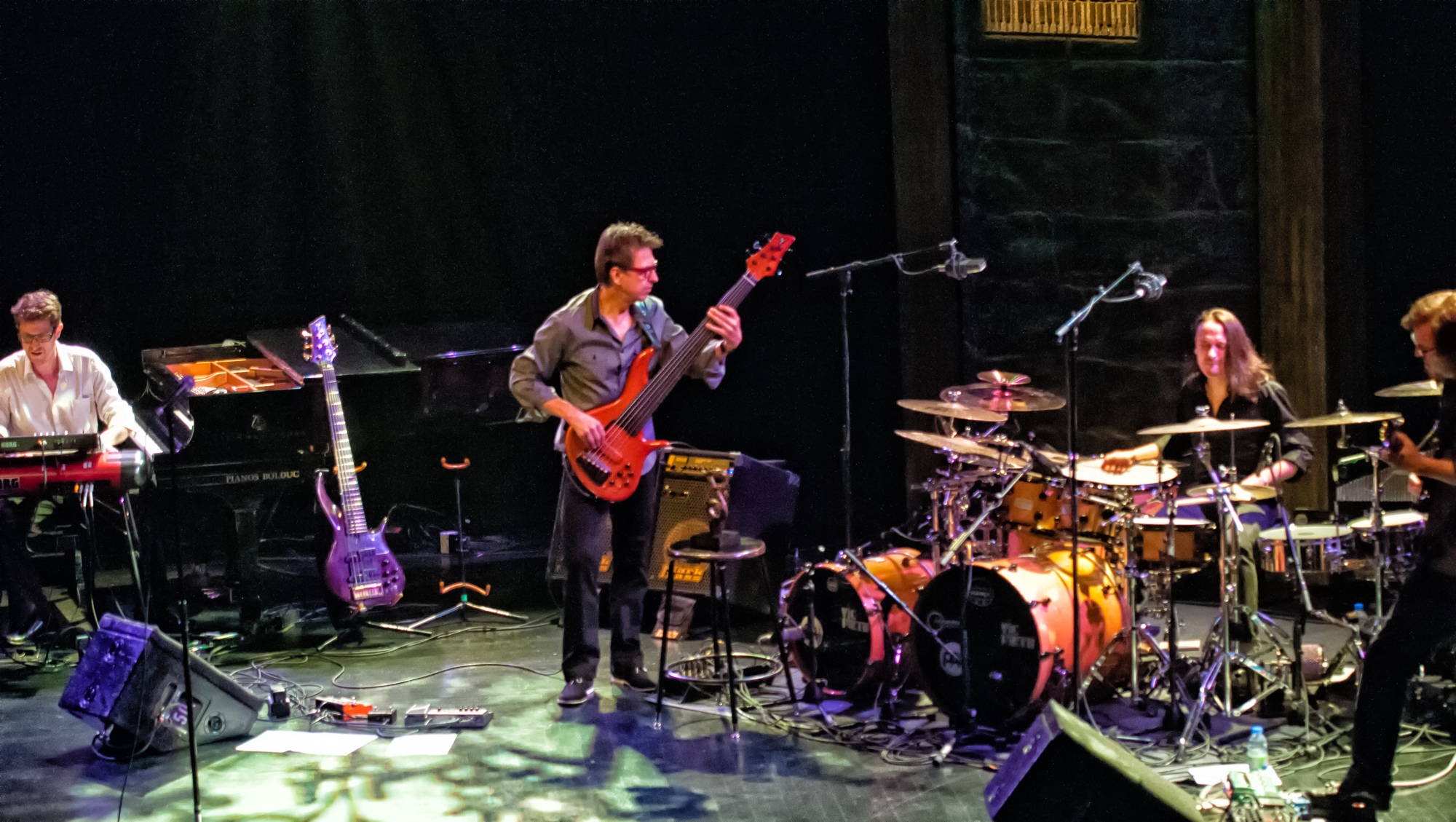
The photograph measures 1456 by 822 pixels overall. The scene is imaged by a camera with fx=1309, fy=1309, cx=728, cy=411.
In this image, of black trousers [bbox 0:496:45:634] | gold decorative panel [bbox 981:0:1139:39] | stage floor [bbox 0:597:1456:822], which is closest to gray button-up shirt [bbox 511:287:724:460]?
stage floor [bbox 0:597:1456:822]

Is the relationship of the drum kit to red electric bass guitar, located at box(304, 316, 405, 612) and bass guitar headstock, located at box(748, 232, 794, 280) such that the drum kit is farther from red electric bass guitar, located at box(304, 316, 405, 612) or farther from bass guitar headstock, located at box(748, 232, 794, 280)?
red electric bass guitar, located at box(304, 316, 405, 612)

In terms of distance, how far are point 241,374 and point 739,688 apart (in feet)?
10.7

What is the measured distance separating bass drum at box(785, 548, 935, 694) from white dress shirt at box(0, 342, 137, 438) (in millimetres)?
3475

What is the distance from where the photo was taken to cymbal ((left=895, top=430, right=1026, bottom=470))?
4.85m

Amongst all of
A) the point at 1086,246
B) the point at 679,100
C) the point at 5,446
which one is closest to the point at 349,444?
the point at 5,446

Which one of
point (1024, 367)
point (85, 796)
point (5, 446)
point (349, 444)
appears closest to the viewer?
point (85, 796)

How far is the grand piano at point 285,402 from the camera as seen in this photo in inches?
254

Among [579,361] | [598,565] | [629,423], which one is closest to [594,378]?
[579,361]

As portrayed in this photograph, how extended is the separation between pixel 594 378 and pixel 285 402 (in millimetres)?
2031

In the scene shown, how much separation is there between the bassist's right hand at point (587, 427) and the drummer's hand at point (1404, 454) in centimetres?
285

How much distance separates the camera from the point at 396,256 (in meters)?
7.99

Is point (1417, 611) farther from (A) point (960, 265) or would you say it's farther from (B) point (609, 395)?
(B) point (609, 395)

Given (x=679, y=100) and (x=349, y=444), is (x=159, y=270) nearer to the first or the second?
(x=349, y=444)

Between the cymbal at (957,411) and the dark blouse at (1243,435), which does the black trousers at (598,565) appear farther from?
the dark blouse at (1243,435)
